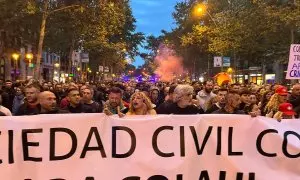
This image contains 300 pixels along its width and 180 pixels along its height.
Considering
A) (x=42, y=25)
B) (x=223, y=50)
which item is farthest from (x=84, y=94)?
(x=223, y=50)

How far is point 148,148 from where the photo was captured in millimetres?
5617

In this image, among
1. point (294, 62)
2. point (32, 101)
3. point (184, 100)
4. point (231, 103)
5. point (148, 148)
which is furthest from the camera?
point (294, 62)

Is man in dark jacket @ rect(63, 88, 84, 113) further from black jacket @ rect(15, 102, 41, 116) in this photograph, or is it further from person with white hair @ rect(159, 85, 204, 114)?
person with white hair @ rect(159, 85, 204, 114)

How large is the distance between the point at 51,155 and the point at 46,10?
23681mm

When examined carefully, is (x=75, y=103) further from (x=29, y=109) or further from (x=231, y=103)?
(x=231, y=103)

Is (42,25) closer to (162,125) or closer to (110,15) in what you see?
(110,15)

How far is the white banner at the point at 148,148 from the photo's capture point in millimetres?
5469

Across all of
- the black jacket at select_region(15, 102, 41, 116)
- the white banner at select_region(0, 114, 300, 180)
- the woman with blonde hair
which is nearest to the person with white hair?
the woman with blonde hair

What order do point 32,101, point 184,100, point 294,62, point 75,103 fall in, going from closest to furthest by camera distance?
point 184,100
point 32,101
point 75,103
point 294,62

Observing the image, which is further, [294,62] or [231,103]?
[294,62]

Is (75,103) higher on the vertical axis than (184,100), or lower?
lower

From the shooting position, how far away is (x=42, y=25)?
91.8 feet

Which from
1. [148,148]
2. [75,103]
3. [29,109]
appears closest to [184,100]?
[148,148]

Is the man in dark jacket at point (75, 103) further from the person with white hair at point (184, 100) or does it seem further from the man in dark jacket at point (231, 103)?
the man in dark jacket at point (231, 103)
